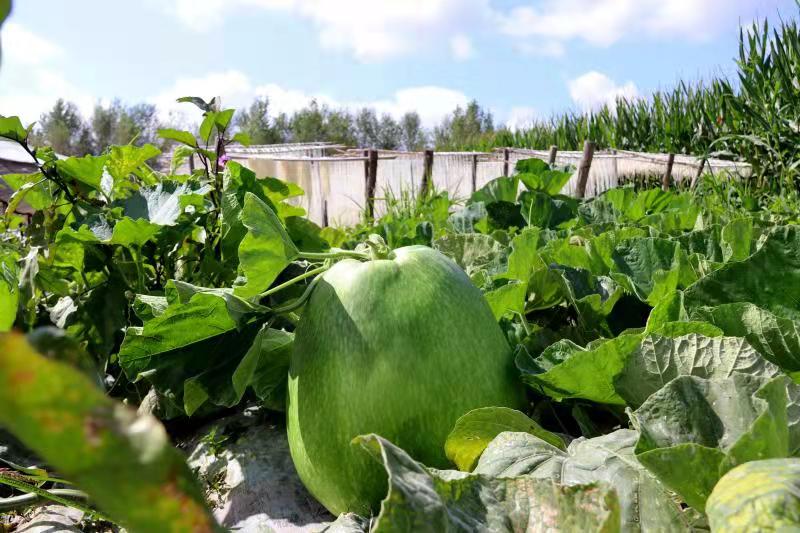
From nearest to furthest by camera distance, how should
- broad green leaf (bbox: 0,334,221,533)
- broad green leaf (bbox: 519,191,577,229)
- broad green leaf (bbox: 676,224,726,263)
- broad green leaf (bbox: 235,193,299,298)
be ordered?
broad green leaf (bbox: 0,334,221,533) → broad green leaf (bbox: 235,193,299,298) → broad green leaf (bbox: 676,224,726,263) → broad green leaf (bbox: 519,191,577,229)

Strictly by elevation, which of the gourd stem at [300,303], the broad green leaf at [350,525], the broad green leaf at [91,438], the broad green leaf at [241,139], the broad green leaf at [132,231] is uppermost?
the broad green leaf at [241,139]

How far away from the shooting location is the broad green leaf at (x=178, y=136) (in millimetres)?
1889

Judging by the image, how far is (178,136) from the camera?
193cm

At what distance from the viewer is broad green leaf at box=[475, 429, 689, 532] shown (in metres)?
0.62

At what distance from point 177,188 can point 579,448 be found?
4.04 ft

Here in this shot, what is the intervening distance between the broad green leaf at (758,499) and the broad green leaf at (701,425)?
0.06 metres

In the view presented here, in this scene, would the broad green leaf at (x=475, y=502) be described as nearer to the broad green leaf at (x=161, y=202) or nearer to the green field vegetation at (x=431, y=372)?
the green field vegetation at (x=431, y=372)

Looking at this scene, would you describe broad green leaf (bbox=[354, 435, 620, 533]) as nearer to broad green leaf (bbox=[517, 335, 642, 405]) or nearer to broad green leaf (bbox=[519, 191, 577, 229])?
broad green leaf (bbox=[517, 335, 642, 405])

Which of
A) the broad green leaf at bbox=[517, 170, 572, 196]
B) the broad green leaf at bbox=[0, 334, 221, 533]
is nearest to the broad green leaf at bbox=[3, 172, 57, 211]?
→ the broad green leaf at bbox=[517, 170, 572, 196]

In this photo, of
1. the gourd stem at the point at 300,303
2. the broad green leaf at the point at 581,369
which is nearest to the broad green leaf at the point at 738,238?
the broad green leaf at the point at 581,369

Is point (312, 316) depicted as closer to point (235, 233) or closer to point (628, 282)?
point (628, 282)

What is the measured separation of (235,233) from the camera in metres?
1.64

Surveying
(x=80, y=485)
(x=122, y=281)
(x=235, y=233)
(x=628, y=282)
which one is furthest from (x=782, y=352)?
(x=122, y=281)

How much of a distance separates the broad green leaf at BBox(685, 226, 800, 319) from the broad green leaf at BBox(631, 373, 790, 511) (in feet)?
1.08
